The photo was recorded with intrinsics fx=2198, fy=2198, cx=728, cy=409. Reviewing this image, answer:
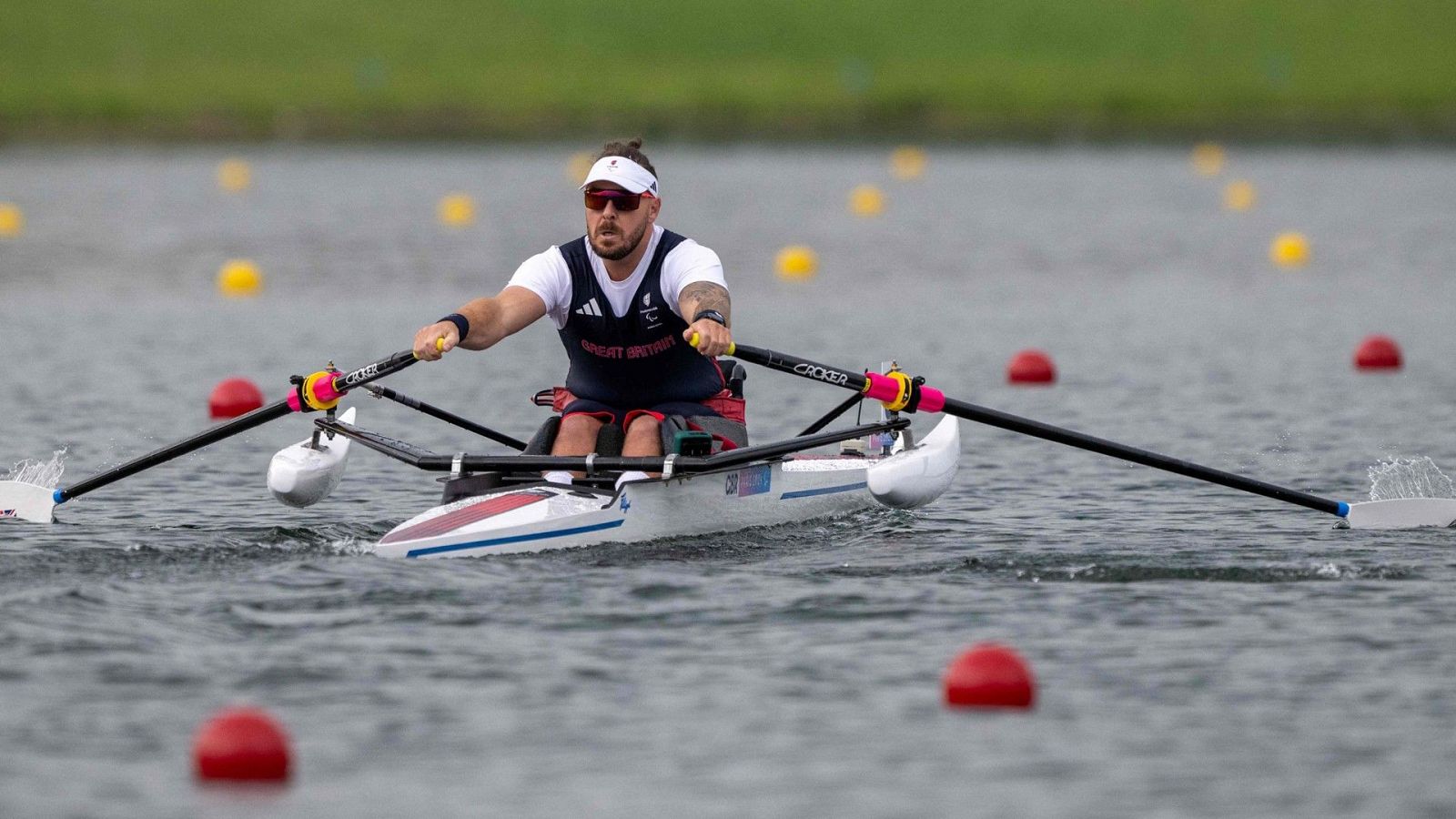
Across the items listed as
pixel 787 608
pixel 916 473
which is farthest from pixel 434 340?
pixel 916 473

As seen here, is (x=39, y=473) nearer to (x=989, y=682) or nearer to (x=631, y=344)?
(x=631, y=344)

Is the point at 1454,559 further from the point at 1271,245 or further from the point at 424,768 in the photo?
the point at 1271,245

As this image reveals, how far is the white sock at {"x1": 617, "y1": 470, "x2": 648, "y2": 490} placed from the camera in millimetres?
9930

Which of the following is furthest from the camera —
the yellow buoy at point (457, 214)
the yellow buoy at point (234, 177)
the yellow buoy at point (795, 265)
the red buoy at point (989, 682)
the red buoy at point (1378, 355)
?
the yellow buoy at point (234, 177)

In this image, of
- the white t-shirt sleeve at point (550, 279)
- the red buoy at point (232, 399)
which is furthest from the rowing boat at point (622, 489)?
the red buoy at point (232, 399)

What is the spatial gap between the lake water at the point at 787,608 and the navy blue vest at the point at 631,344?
0.88m

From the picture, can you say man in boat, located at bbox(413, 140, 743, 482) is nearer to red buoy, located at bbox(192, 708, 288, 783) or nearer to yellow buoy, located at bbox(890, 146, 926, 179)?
red buoy, located at bbox(192, 708, 288, 783)

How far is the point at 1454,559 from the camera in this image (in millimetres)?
9859

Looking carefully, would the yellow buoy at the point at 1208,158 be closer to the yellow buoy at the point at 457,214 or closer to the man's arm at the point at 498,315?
the yellow buoy at the point at 457,214

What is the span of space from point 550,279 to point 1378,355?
9.09 m

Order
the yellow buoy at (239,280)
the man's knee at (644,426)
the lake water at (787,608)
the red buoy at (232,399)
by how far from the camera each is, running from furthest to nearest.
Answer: the yellow buoy at (239,280) → the red buoy at (232,399) → the man's knee at (644,426) → the lake water at (787,608)

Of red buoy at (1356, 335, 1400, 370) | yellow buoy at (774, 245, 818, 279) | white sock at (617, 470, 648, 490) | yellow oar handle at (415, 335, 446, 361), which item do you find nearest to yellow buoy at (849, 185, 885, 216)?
yellow buoy at (774, 245, 818, 279)

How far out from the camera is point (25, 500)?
35.8 feet

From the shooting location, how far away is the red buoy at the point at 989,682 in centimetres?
718
